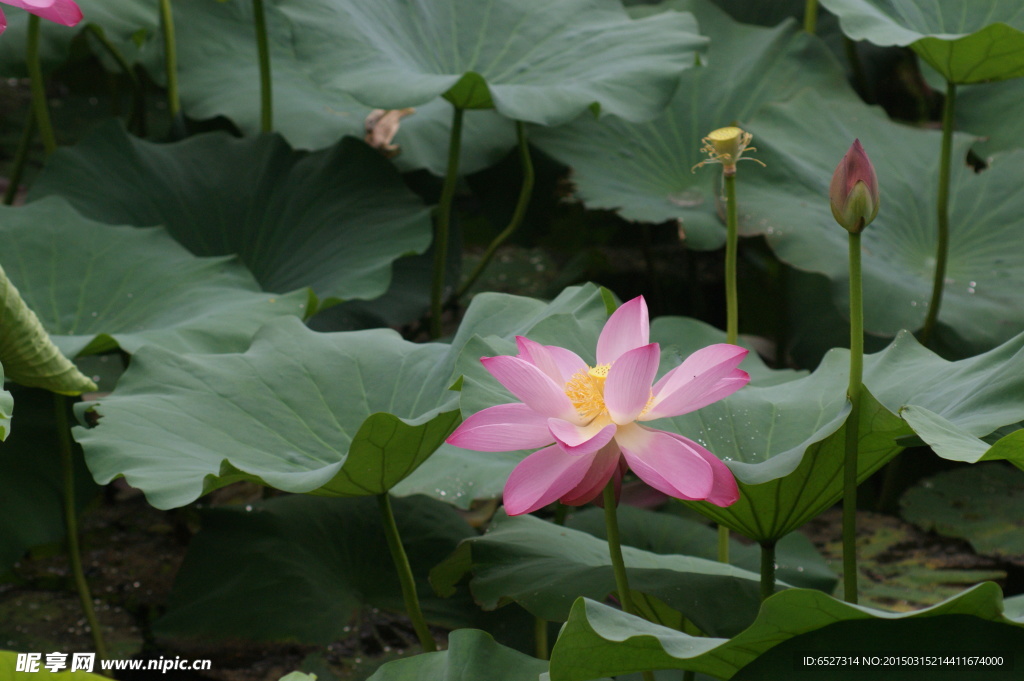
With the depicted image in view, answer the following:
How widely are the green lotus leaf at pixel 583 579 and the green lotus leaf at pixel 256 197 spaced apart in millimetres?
745

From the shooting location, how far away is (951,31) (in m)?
1.52

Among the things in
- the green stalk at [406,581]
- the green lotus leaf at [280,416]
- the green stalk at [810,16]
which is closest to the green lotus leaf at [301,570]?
the green stalk at [406,581]

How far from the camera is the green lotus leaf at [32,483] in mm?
1270

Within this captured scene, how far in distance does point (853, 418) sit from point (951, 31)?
43.1 inches

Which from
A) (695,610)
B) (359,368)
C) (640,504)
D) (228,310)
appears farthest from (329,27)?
(695,610)

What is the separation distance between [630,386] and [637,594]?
50 centimetres

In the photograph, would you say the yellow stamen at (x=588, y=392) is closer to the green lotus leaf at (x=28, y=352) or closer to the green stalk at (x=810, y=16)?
the green lotus leaf at (x=28, y=352)

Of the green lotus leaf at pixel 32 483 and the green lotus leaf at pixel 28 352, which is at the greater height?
the green lotus leaf at pixel 28 352

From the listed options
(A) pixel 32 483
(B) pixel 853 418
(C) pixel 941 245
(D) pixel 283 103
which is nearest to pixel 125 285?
(A) pixel 32 483

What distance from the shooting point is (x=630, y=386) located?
64cm

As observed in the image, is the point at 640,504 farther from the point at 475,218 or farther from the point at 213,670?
the point at 475,218

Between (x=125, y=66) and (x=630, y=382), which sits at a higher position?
A: (x=630, y=382)

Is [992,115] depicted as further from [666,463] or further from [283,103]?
[666,463]

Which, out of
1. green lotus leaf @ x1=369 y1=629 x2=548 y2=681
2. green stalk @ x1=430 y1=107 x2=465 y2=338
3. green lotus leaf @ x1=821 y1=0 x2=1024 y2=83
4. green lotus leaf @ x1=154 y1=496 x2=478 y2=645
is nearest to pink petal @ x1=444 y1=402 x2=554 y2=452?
green lotus leaf @ x1=369 y1=629 x2=548 y2=681
